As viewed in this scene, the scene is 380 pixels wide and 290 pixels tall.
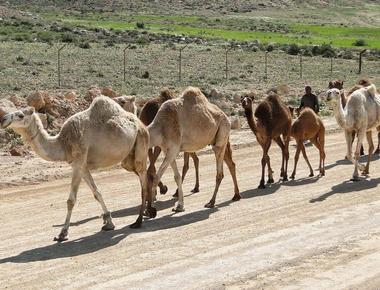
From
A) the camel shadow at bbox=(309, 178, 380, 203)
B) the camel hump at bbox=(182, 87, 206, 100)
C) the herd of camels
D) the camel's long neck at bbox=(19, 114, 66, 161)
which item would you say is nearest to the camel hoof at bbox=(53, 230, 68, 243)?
the herd of camels

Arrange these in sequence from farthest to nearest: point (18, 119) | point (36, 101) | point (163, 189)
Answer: point (36, 101) → point (163, 189) → point (18, 119)

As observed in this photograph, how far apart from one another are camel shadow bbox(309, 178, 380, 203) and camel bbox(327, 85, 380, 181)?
0.90 feet

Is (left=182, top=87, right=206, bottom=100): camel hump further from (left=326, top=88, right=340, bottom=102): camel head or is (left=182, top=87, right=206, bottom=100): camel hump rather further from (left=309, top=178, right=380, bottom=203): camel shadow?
(left=326, top=88, right=340, bottom=102): camel head

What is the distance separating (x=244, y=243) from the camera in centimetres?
1434

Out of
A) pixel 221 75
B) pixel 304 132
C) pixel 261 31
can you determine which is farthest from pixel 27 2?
pixel 304 132

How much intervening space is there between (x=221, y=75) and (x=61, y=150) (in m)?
34.6

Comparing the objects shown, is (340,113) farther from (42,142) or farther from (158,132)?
(42,142)

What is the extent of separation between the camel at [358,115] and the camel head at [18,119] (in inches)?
357

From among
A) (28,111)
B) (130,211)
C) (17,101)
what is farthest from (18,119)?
(17,101)

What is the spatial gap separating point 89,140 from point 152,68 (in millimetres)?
35713

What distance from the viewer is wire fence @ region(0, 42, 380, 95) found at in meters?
41.0

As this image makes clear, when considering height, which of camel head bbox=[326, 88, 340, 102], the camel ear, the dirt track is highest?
the camel ear

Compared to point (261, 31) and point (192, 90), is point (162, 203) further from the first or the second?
point (261, 31)

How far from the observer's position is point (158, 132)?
16500mm
